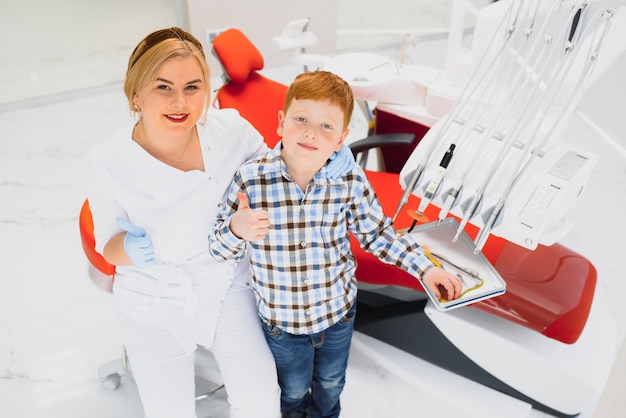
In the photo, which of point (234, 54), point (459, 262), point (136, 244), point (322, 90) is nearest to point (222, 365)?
point (136, 244)

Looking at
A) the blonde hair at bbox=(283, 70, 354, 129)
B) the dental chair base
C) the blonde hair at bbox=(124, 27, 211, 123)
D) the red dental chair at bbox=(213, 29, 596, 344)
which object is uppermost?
the blonde hair at bbox=(124, 27, 211, 123)

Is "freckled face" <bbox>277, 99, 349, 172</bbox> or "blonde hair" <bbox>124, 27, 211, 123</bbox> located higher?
"blonde hair" <bbox>124, 27, 211, 123</bbox>

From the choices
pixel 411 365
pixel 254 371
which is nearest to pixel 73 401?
pixel 254 371

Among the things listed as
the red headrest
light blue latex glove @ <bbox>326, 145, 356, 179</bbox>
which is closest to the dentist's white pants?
light blue latex glove @ <bbox>326, 145, 356, 179</bbox>

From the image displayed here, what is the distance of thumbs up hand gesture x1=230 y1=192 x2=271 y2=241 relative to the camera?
125 centimetres

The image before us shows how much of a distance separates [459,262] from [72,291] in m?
1.60

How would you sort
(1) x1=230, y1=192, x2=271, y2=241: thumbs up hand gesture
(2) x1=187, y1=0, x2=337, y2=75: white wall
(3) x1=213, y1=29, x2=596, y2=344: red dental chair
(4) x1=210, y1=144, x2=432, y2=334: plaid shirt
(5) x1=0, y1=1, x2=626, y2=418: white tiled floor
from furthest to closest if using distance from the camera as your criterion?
(2) x1=187, y1=0, x2=337, y2=75: white wall < (5) x1=0, y1=1, x2=626, y2=418: white tiled floor < (3) x1=213, y1=29, x2=596, y2=344: red dental chair < (4) x1=210, y1=144, x2=432, y2=334: plaid shirt < (1) x1=230, y1=192, x2=271, y2=241: thumbs up hand gesture

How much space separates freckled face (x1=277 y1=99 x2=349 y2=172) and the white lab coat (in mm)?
257

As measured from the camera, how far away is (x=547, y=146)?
1.46m

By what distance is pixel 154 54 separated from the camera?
130cm

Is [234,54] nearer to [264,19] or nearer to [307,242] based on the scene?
[307,242]

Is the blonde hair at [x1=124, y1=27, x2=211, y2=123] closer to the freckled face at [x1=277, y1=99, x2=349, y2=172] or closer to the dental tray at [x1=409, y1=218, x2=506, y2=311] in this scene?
the freckled face at [x1=277, y1=99, x2=349, y2=172]

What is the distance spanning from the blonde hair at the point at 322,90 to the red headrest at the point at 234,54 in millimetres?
738

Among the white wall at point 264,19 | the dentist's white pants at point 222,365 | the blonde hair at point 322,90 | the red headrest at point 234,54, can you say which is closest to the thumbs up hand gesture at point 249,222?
the blonde hair at point 322,90
